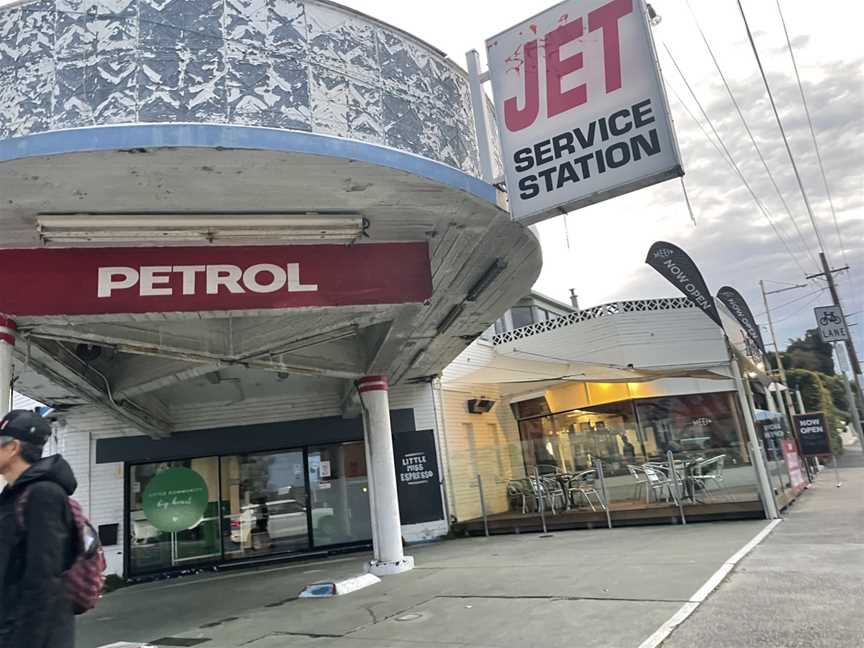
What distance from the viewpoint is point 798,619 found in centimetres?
421

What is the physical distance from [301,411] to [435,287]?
6.41 m

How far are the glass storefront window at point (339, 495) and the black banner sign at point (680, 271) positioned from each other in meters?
6.68

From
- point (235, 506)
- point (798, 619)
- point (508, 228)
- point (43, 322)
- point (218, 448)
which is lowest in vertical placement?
point (798, 619)

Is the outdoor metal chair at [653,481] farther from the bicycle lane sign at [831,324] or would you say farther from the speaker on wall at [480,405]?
the bicycle lane sign at [831,324]

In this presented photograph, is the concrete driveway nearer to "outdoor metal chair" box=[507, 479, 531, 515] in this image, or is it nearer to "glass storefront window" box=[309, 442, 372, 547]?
"glass storefront window" box=[309, 442, 372, 547]

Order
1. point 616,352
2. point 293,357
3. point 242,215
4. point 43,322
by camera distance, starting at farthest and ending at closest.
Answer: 1. point 616,352
2. point 293,357
3. point 43,322
4. point 242,215

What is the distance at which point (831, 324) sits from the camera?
18.5 meters

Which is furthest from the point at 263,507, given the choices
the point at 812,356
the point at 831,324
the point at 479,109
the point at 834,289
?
the point at 812,356

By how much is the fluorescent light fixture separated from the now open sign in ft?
5.15

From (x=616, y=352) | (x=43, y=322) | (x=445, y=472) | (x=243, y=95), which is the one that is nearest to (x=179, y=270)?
(x=43, y=322)

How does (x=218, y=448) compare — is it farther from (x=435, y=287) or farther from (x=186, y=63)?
(x=186, y=63)

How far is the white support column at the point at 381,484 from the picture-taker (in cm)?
853

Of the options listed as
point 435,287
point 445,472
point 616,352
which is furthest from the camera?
point 616,352

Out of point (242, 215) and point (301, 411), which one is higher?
point (242, 215)
